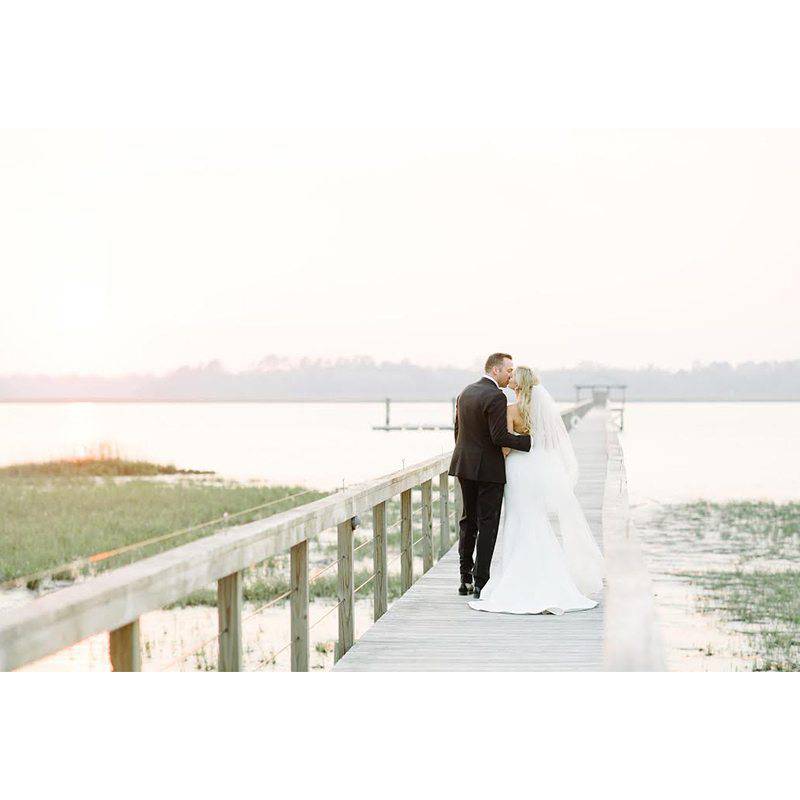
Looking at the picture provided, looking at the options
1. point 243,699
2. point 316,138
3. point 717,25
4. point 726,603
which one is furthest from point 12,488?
point 243,699

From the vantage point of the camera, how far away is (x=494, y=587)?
8922mm

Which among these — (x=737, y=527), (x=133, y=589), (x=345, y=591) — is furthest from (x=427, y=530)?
(x=737, y=527)

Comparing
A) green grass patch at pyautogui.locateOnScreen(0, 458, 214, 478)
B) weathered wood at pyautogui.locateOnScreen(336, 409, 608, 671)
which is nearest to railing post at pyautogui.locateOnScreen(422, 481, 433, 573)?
weathered wood at pyautogui.locateOnScreen(336, 409, 608, 671)

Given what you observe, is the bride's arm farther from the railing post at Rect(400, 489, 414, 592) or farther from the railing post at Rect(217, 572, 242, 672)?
the railing post at Rect(217, 572, 242, 672)

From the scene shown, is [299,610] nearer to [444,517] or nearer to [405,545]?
[405,545]

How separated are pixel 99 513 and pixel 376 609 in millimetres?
19880

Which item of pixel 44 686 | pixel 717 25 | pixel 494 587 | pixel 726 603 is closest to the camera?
pixel 44 686

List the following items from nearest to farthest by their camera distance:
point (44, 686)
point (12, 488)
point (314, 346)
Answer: point (44, 686), point (12, 488), point (314, 346)

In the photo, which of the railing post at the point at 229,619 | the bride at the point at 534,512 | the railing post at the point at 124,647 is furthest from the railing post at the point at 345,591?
→ the railing post at the point at 124,647

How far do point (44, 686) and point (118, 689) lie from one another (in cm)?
199

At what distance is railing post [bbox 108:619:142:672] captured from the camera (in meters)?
4.50

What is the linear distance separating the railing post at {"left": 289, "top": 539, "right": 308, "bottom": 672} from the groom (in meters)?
2.34

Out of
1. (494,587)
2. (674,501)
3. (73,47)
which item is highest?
(73,47)

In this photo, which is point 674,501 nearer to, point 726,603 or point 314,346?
point 726,603
